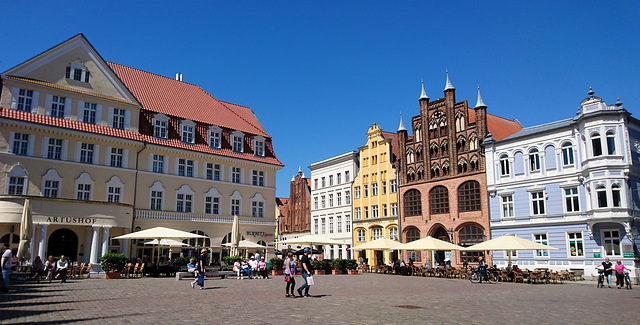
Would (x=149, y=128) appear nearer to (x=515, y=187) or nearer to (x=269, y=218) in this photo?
(x=269, y=218)

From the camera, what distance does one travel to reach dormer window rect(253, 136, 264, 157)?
45062mm

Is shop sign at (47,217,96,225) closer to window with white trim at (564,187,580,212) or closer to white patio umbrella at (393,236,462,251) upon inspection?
white patio umbrella at (393,236,462,251)

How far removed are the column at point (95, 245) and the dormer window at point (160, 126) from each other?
396 inches

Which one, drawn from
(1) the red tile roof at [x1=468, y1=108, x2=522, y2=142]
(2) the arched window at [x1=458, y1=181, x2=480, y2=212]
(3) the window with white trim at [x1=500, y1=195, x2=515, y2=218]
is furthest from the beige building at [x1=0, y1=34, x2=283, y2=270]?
(3) the window with white trim at [x1=500, y1=195, x2=515, y2=218]

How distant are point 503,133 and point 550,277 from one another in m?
20.4

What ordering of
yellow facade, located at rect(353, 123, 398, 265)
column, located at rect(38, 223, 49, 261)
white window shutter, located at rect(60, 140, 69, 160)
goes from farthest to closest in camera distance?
1. yellow facade, located at rect(353, 123, 398, 265)
2. white window shutter, located at rect(60, 140, 69, 160)
3. column, located at rect(38, 223, 49, 261)

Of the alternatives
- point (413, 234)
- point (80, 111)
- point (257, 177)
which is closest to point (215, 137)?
point (257, 177)

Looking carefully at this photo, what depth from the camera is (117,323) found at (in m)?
10.3

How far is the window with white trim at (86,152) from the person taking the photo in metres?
33.8

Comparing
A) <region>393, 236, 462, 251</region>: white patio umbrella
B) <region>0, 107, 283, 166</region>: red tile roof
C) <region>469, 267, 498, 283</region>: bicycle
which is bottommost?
<region>469, 267, 498, 283</region>: bicycle

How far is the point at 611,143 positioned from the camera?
112 ft

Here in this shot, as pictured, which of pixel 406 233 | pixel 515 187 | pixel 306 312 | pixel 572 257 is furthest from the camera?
pixel 406 233

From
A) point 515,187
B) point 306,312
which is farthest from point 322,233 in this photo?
point 306,312

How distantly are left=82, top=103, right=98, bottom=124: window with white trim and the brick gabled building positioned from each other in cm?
3076
